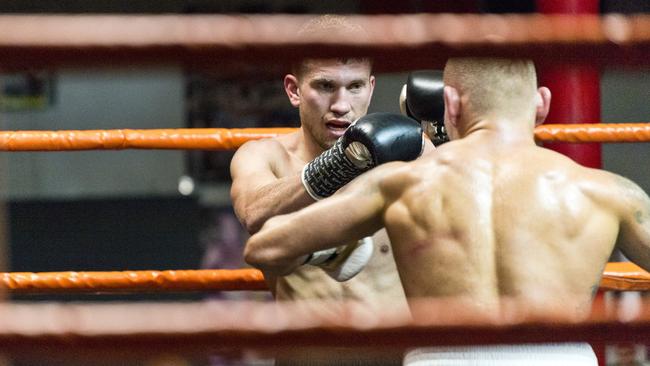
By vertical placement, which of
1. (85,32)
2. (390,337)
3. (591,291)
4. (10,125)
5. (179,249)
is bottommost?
(179,249)

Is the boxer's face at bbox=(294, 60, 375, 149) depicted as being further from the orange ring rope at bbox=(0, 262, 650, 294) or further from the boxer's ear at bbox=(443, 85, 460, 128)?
the boxer's ear at bbox=(443, 85, 460, 128)

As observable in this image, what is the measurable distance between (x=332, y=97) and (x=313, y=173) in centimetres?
38

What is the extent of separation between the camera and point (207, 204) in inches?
240

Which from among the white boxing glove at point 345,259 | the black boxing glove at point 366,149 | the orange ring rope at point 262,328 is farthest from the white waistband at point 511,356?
the orange ring rope at point 262,328

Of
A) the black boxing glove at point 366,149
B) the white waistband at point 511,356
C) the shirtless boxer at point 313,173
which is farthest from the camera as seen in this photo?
A: the shirtless boxer at point 313,173

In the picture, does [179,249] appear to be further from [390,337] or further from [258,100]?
[390,337]

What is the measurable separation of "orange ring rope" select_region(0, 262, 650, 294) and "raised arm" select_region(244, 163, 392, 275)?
783 millimetres

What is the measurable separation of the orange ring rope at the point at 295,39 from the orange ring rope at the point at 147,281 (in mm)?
1487

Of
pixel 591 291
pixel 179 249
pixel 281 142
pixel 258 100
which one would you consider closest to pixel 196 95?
pixel 258 100

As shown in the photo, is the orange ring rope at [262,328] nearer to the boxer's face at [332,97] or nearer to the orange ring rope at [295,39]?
the orange ring rope at [295,39]

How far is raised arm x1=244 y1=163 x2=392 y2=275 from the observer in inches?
64.9

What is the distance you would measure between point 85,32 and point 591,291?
938mm

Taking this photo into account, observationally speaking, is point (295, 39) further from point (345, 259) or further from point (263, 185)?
point (263, 185)

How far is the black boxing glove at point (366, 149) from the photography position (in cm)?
198
